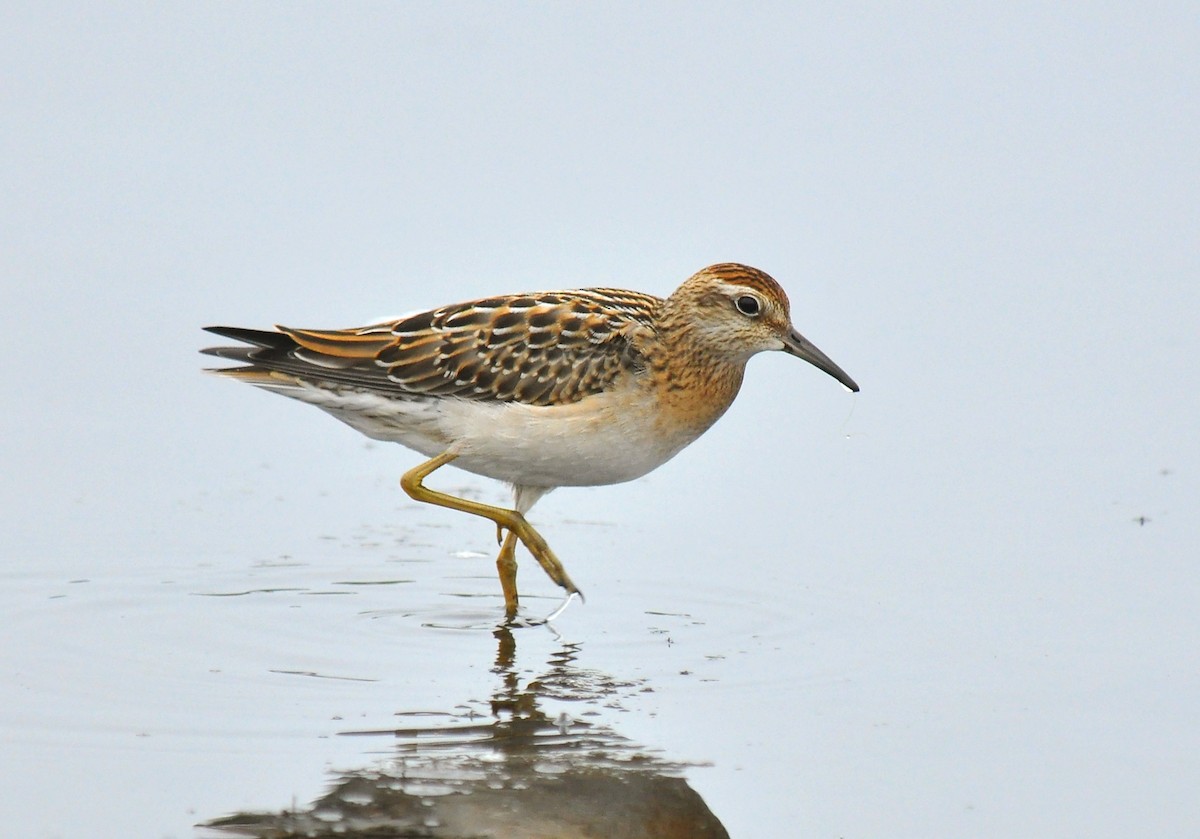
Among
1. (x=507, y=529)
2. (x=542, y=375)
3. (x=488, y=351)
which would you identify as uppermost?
(x=488, y=351)

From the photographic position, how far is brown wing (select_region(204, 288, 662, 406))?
998cm

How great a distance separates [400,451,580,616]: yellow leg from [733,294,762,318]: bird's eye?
5.58 ft

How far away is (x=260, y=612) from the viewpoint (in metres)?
9.74

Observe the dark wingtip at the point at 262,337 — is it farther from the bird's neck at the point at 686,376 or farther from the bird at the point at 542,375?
the bird's neck at the point at 686,376

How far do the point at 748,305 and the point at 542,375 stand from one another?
1.23 m

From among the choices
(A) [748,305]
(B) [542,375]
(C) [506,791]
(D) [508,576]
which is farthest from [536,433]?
(C) [506,791]

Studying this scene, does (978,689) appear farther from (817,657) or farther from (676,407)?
(676,407)

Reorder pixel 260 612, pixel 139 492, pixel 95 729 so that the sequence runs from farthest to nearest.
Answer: pixel 139 492 → pixel 260 612 → pixel 95 729

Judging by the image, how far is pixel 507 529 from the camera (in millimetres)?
10672

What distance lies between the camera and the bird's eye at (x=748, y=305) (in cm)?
1007

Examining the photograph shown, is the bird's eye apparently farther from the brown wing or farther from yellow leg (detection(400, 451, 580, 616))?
yellow leg (detection(400, 451, 580, 616))

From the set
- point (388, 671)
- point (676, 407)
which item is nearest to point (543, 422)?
point (676, 407)

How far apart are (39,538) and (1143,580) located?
21.1 ft

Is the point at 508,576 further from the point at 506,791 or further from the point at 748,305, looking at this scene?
the point at 506,791
